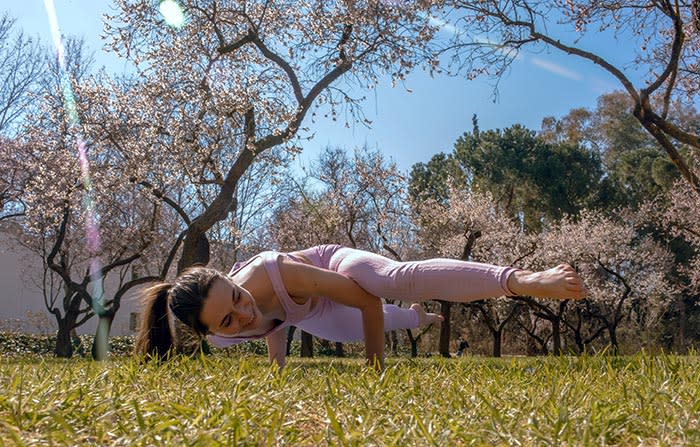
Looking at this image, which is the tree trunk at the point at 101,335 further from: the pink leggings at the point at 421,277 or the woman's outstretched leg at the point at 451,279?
the woman's outstretched leg at the point at 451,279

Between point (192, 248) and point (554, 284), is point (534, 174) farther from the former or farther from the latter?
point (554, 284)

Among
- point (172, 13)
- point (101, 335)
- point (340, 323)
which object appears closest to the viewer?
point (340, 323)

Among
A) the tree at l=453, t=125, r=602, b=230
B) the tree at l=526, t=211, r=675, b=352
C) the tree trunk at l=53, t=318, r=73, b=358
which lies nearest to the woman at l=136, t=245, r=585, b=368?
the tree trunk at l=53, t=318, r=73, b=358

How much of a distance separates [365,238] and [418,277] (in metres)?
23.2

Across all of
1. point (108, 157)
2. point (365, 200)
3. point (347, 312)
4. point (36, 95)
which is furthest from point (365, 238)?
point (347, 312)

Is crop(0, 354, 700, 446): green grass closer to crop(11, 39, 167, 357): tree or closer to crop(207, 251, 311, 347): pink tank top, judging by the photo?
crop(207, 251, 311, 347): pink tank top

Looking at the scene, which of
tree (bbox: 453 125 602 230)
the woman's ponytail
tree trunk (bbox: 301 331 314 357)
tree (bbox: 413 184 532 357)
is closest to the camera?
the woman's ponytail

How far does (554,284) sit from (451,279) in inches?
24.7

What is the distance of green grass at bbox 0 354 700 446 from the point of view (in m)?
1.25

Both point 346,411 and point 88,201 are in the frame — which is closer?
point 346,411

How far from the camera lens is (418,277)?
345 cm

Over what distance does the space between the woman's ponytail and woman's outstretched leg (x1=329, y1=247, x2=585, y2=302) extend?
1.08m

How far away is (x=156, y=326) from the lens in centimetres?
364

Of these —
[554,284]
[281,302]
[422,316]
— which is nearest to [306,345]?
[422,316]
